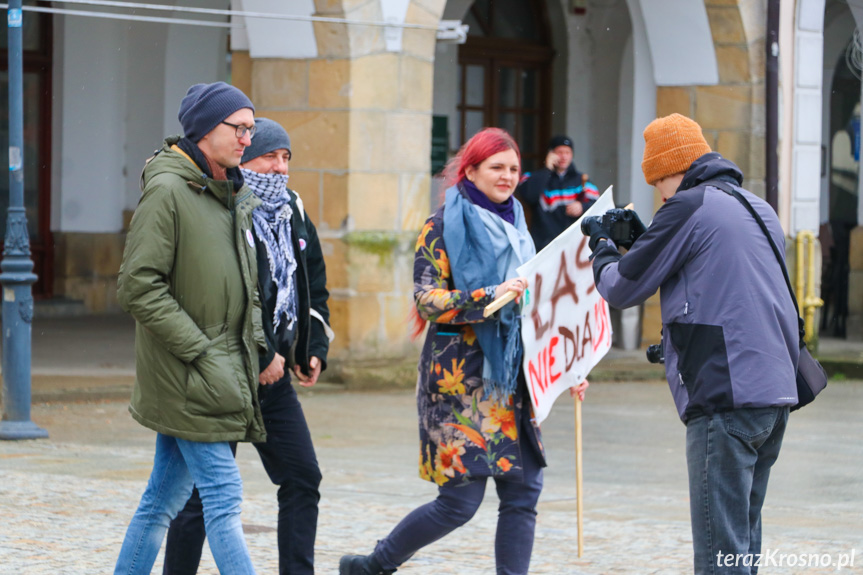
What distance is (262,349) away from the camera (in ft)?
15.3

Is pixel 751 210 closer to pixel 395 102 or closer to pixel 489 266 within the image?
pixel 489 266

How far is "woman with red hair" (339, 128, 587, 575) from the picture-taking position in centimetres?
509

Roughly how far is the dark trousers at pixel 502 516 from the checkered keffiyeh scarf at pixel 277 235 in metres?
0.82

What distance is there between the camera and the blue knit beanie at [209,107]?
4469mm

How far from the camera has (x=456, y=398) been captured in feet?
16.8

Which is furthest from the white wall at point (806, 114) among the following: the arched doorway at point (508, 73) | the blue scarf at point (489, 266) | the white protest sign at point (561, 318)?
the blue scarf at point (489, 266)

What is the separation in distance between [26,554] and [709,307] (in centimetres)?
297

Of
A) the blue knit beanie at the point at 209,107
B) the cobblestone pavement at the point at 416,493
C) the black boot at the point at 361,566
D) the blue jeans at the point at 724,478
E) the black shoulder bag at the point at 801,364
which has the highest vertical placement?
the blue knit beanie at the point at 209,107

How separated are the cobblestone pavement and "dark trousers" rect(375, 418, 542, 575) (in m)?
0.63

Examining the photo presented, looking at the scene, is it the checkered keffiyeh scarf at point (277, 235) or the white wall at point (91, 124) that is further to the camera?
the white wall at point (91, 124)

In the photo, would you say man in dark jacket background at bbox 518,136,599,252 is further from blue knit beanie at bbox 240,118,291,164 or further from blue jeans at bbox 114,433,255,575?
blue jeans at bbox 114,433,255,575

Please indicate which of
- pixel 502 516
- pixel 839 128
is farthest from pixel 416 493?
pixel 839 128

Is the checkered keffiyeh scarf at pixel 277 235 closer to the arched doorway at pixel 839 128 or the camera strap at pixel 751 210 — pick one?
the camera strap at pixel 751 210

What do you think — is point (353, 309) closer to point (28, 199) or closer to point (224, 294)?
point (28, 199)
